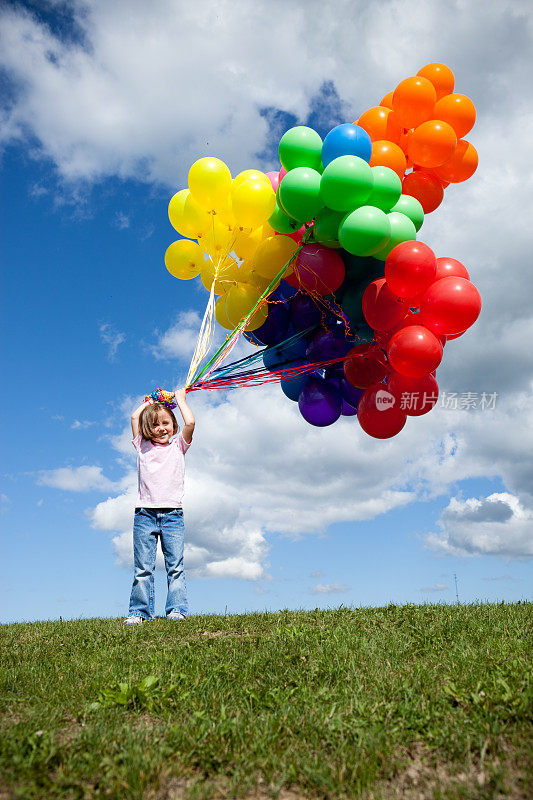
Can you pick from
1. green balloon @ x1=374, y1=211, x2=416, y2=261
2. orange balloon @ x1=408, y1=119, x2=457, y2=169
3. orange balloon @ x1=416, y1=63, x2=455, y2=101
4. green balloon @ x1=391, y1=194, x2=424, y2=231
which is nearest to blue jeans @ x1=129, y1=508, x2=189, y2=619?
green balloon @ x1=374, y1=211, x2=416, y2=261

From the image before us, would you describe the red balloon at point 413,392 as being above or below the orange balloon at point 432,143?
below

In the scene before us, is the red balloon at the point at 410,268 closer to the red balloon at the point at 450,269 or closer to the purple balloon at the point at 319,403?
the red balloon at the point at 450,269

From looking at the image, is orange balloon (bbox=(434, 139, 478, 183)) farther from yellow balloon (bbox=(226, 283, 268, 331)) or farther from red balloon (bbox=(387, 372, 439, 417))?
yellow balloon (bbox=(226, 283, 268, 331))

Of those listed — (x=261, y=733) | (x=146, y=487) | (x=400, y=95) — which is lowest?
(x=261, y=733)

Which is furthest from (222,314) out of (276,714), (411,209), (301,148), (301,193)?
(276,714)

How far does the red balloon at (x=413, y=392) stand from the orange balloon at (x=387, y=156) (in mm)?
2076

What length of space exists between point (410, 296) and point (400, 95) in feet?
7.18

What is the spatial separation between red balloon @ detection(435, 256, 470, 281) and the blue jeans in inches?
138

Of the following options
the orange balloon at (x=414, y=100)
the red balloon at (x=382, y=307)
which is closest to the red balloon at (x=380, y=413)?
the red balloon at (x=382, y=307)

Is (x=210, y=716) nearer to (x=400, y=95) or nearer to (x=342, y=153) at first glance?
(x=342, y=153)

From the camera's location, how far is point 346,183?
5.02 meters

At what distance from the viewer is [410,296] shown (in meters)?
5.20

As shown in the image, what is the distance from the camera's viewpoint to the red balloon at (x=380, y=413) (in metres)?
5.70

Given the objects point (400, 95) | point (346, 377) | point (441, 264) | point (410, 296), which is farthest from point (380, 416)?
point (400, 95)
